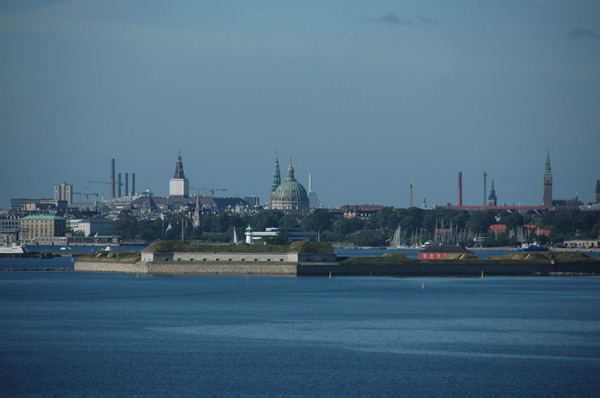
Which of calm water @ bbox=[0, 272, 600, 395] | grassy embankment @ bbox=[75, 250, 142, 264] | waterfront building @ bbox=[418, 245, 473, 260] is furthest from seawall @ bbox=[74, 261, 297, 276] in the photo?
waterfront building @ bbox=[418, 245, 473, 260]

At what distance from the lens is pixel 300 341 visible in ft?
155

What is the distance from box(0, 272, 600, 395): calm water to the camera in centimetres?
3750

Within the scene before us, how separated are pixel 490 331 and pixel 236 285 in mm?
35501

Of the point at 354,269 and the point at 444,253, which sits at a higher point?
the point at 444,253

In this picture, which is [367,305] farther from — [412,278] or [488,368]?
[412,278]

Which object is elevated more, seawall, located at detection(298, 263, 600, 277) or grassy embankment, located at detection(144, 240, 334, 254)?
grassy embankment, located at detection(144, 240, 334, 254)

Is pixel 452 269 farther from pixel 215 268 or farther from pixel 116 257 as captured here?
pixel 116 257

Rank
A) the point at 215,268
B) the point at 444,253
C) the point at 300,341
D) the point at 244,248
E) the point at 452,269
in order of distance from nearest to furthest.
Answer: the point at 300,341 < the point at 215,268 < the point at 244,248 < the point at 452,269 < the point at 444,253

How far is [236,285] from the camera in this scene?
83.8 meters

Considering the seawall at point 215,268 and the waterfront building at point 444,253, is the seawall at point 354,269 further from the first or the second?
the waterfront building at point 444,253

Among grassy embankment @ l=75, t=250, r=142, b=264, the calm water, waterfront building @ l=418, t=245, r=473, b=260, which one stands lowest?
the calm water

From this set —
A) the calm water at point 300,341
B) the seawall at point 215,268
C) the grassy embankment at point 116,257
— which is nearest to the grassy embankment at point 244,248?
the seawall at point 215,268

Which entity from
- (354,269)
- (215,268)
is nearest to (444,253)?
(354,269)

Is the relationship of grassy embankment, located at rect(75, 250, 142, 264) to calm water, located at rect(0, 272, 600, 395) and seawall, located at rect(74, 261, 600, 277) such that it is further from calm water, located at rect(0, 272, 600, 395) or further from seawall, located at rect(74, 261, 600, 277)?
calm water, located at rect(0, 272, 600, 395)
